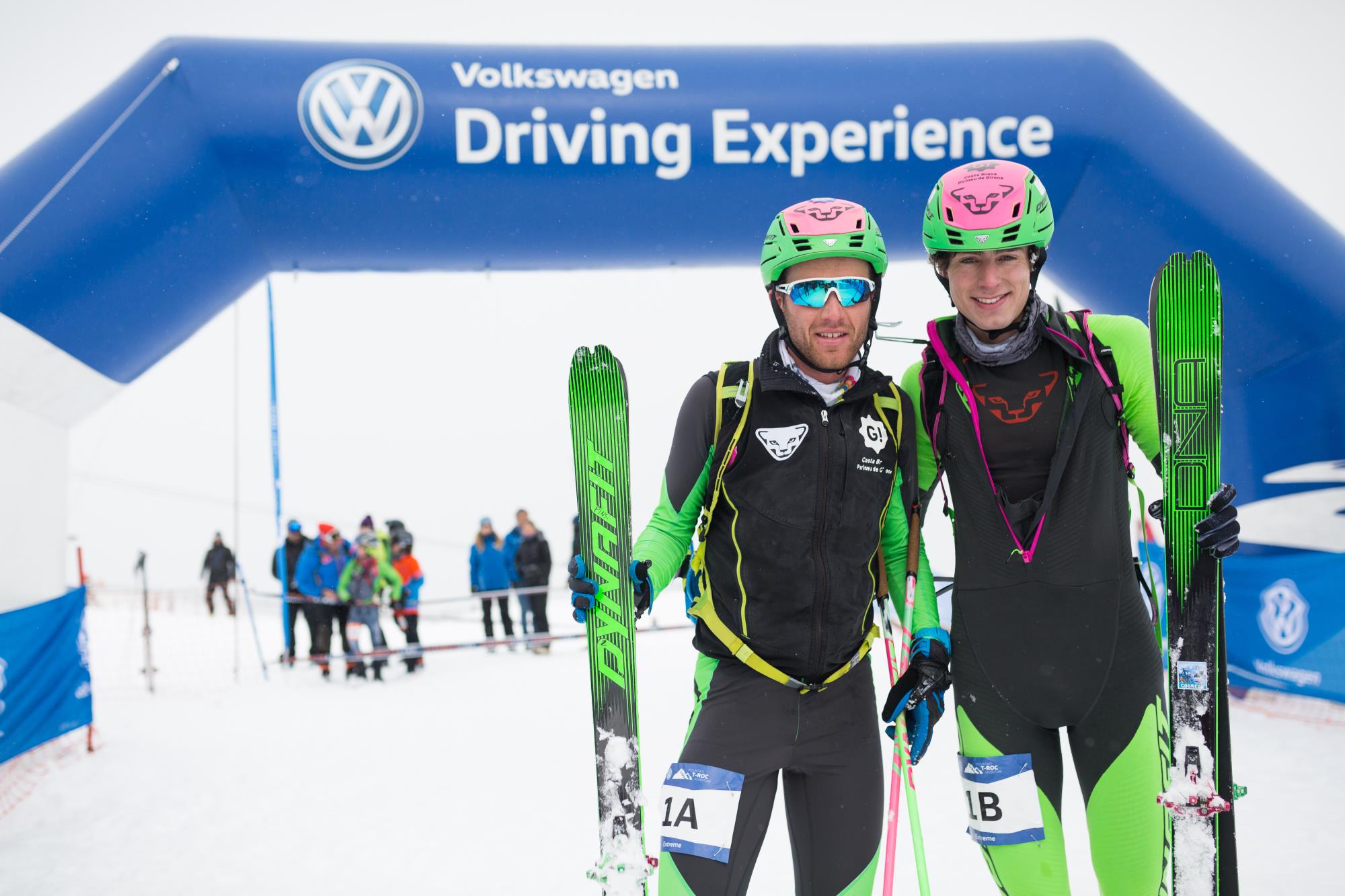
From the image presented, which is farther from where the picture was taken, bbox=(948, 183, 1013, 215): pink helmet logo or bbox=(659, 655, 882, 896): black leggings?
bbox=(948, 183, 1013, 215): pink helmet logo

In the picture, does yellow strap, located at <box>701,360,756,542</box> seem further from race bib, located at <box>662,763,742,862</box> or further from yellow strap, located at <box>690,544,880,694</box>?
race bib, located at <box>662,763,742,862</box>

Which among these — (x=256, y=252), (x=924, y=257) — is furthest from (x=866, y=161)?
(x=256, y=252)

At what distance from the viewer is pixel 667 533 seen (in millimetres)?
2668

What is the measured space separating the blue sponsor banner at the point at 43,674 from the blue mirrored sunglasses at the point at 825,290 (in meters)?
5.62

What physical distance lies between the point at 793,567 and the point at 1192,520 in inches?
41.6

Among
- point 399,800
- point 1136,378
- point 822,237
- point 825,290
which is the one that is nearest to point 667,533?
point 825,290

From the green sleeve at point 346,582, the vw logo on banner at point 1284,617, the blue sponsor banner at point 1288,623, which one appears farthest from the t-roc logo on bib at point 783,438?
the green sleeve at point 346,582

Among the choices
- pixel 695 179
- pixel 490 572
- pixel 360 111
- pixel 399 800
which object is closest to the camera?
pixel 399 800

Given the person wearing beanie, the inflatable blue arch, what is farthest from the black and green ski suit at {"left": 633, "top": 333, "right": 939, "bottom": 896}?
the person wearing beanie

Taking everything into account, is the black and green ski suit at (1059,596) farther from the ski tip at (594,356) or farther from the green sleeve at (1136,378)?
the ski tip at (594,356)

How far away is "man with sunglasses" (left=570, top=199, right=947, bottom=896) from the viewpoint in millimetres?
2441

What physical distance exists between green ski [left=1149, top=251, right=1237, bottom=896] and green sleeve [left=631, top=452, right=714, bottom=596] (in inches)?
48.8

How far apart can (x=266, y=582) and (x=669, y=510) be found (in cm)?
2829

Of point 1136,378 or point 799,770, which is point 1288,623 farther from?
point 799,770
